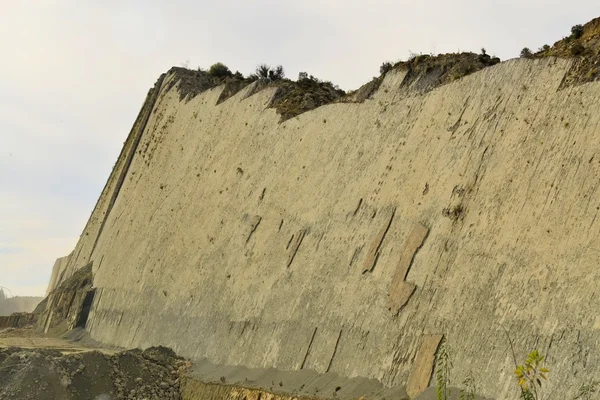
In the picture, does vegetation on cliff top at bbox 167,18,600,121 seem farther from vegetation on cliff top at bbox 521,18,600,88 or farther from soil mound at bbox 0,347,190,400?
soil mound at bbox 0,347,190,400

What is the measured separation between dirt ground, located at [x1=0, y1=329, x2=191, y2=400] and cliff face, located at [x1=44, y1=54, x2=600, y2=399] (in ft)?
4.02

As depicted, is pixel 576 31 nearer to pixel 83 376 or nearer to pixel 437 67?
pixel 437 67

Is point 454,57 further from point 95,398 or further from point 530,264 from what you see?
point 95,398

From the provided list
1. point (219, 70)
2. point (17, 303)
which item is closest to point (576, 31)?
point (219, 70)

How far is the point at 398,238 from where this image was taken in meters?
13.8

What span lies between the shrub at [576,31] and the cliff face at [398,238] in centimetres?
93

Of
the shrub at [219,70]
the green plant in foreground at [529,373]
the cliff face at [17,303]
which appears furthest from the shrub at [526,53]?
the cliff face at [17,303]

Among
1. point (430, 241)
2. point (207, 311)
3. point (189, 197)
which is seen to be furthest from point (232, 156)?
point (430, 241)

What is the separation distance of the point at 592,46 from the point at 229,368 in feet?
29.8

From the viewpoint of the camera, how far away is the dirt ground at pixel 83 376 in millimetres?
16547

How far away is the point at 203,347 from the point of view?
18.7m

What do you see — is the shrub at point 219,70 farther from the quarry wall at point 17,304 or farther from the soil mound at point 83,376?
the quarry wall at point 17,304

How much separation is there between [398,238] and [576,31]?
4.20 meters

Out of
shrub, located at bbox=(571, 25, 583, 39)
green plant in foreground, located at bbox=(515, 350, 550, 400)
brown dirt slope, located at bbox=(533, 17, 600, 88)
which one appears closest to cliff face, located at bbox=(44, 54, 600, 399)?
brown dirt slope, located at bbox=(533, 17, 600, 88)
